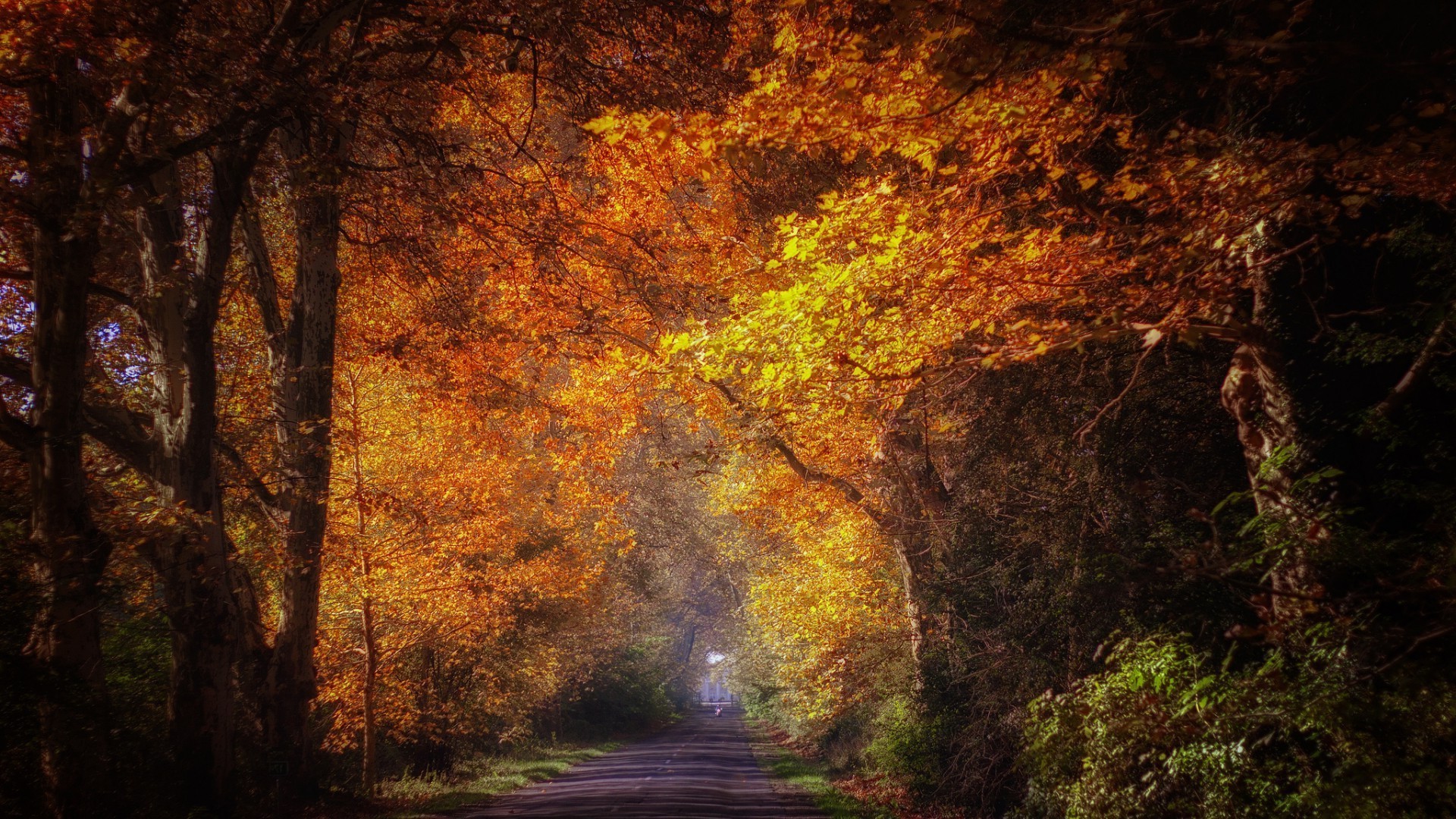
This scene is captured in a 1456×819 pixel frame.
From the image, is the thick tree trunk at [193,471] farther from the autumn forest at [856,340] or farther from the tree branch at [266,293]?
the tree branch at [266,293]

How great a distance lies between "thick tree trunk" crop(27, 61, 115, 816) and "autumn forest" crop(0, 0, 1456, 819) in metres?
0.04

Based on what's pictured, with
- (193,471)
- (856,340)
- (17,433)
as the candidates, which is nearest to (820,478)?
(856,340)

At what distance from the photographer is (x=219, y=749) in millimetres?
8922

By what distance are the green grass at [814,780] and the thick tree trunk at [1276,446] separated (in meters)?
7.38

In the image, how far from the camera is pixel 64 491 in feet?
21.9

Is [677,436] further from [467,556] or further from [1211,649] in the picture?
[1211,649]

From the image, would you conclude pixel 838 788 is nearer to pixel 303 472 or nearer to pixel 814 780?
pixel 814 780

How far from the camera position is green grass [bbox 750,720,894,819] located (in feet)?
40.8

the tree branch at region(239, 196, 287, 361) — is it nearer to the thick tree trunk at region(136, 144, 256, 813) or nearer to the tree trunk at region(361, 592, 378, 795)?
the thick tree trunk at region(136, 144, 256, 813)

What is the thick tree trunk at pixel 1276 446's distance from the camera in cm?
597

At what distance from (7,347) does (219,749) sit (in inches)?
216

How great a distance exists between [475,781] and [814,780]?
762cm

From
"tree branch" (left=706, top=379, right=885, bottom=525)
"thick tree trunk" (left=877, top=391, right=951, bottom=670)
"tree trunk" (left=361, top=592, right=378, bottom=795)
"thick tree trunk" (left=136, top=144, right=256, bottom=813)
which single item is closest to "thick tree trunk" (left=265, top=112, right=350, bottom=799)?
"thick tree trunk" (left=136, top=144, right=256, bottom=813)

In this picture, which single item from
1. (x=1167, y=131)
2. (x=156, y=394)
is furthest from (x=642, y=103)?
(x=156, y=394)
